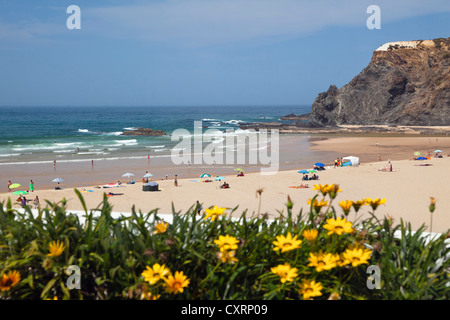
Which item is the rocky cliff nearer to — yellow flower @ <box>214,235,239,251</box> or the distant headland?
the distant headland

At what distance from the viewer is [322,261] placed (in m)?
2.28

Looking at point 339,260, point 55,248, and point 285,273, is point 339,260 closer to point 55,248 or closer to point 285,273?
point 285,273

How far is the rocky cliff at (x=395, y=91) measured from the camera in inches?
2606

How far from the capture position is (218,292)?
2.34 metres

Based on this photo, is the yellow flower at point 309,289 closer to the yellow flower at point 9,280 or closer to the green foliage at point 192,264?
the green foliage at point 192,264

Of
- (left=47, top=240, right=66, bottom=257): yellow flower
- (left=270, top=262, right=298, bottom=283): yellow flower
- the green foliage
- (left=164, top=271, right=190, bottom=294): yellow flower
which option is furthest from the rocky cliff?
(left=47, top=240, right=66, bottom=257): yellow flower

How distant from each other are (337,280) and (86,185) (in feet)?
72.3

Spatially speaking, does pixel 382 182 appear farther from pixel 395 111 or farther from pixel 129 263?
pixel 395 111

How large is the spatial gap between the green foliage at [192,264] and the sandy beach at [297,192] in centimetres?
1017

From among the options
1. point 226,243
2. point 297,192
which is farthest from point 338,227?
point 297,192

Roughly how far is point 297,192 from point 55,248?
58.5 feet

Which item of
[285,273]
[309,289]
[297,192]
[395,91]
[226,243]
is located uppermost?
[395,91]

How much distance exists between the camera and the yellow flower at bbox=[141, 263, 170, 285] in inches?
83.0

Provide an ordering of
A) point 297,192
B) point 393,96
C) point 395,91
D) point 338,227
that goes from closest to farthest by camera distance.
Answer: point 338,227 < point 297,192 < point 393,96 < point 395,91
